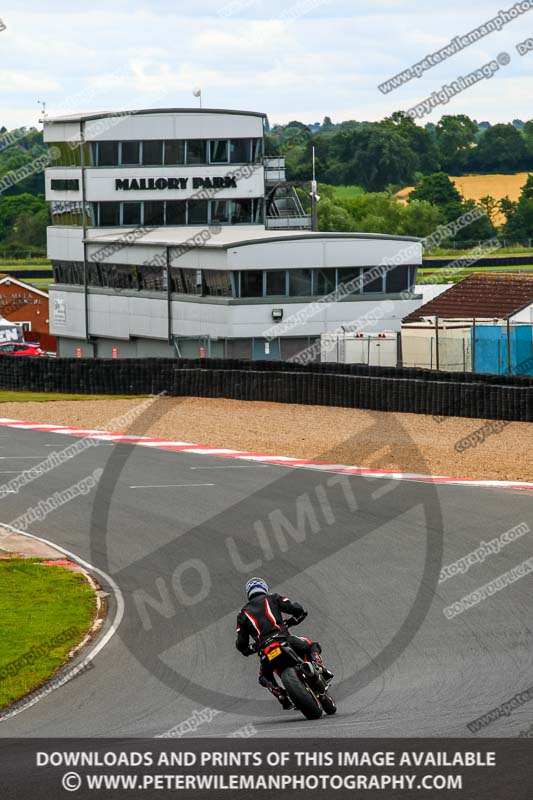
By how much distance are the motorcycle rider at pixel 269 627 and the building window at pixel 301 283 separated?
36.7 m

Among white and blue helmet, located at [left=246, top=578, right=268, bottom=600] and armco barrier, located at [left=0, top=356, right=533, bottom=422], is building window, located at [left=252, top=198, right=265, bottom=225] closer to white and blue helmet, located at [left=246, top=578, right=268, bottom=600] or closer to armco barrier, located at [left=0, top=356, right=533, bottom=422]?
armco barrier, located at [left=0, top=356, right=533, bottom=422]

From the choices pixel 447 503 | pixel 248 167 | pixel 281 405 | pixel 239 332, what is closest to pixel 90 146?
pixel 248 167

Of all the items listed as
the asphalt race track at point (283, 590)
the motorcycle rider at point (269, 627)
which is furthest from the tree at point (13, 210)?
the motorcycle rider at point (269, 627)

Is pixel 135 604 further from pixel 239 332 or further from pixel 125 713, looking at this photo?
pixel 239 332

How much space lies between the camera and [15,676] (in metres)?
13.7

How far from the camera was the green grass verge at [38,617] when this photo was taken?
13844 millimetres

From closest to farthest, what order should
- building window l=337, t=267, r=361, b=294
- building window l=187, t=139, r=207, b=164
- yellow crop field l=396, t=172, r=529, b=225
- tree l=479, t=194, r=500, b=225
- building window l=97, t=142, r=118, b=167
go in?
building window l=337, t=267, r=361, b=294
building window l=97, t=142, r=118, b=167
building window l=187, t=139, r=207, b=164
tree l=479, t=194, r=500, b=225
yellow crop field l=396, t=172, r=529, b=225

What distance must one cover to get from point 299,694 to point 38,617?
642cm

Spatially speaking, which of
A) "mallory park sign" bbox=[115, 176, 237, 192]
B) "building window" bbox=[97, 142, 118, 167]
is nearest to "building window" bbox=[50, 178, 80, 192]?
"building window" bbox=[97, 142, 118, 167]

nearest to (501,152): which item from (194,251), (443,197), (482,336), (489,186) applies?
(489,186)

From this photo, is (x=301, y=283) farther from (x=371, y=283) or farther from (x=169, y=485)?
(x=169, y=485)

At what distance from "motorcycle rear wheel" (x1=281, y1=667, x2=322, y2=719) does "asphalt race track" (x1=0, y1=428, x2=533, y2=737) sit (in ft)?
0.49

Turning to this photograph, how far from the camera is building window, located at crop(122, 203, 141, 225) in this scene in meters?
56.2

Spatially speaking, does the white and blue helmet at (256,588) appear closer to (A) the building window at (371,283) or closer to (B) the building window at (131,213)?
(A) the building window at (371,283)
